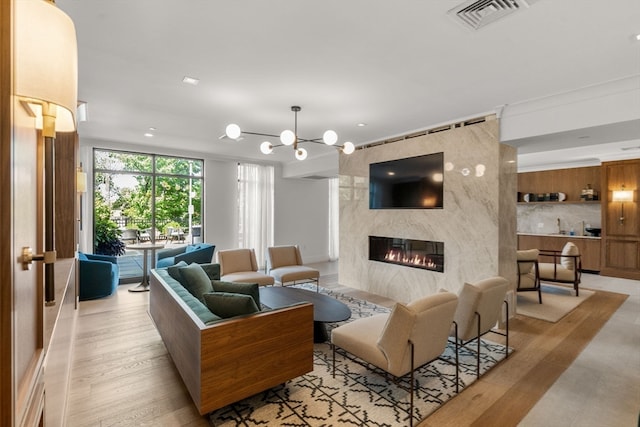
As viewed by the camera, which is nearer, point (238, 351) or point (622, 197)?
point (238, 351)

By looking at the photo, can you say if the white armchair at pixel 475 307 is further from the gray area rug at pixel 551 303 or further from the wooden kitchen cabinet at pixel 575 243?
the wooden kitchen cabinet at pixel 575 243

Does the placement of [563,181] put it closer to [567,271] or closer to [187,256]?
[567,271]

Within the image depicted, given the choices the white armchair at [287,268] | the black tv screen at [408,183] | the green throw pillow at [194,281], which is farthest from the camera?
the white armchair at [287,268]

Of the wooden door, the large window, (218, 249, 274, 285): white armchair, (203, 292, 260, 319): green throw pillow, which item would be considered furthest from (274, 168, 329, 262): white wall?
the wooden door

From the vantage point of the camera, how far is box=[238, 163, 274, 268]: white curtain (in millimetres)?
7680

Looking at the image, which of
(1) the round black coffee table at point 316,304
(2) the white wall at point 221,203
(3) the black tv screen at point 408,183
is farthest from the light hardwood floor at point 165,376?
(2) the white wall at point 221,203

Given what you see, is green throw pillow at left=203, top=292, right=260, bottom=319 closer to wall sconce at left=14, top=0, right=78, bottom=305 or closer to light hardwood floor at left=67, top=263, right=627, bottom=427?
light hardwood floor at left=67, top=263, right=627, bottom=427

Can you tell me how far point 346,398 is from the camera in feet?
8.11

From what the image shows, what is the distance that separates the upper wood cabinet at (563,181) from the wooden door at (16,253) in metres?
9.87

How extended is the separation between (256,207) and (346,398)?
19.3ft

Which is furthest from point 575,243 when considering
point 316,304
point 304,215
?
point 316,304

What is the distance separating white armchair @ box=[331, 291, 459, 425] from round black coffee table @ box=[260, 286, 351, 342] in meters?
0.71

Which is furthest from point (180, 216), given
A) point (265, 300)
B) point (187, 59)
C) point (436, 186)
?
point (436, 186)

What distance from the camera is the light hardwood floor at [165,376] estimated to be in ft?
7.38
